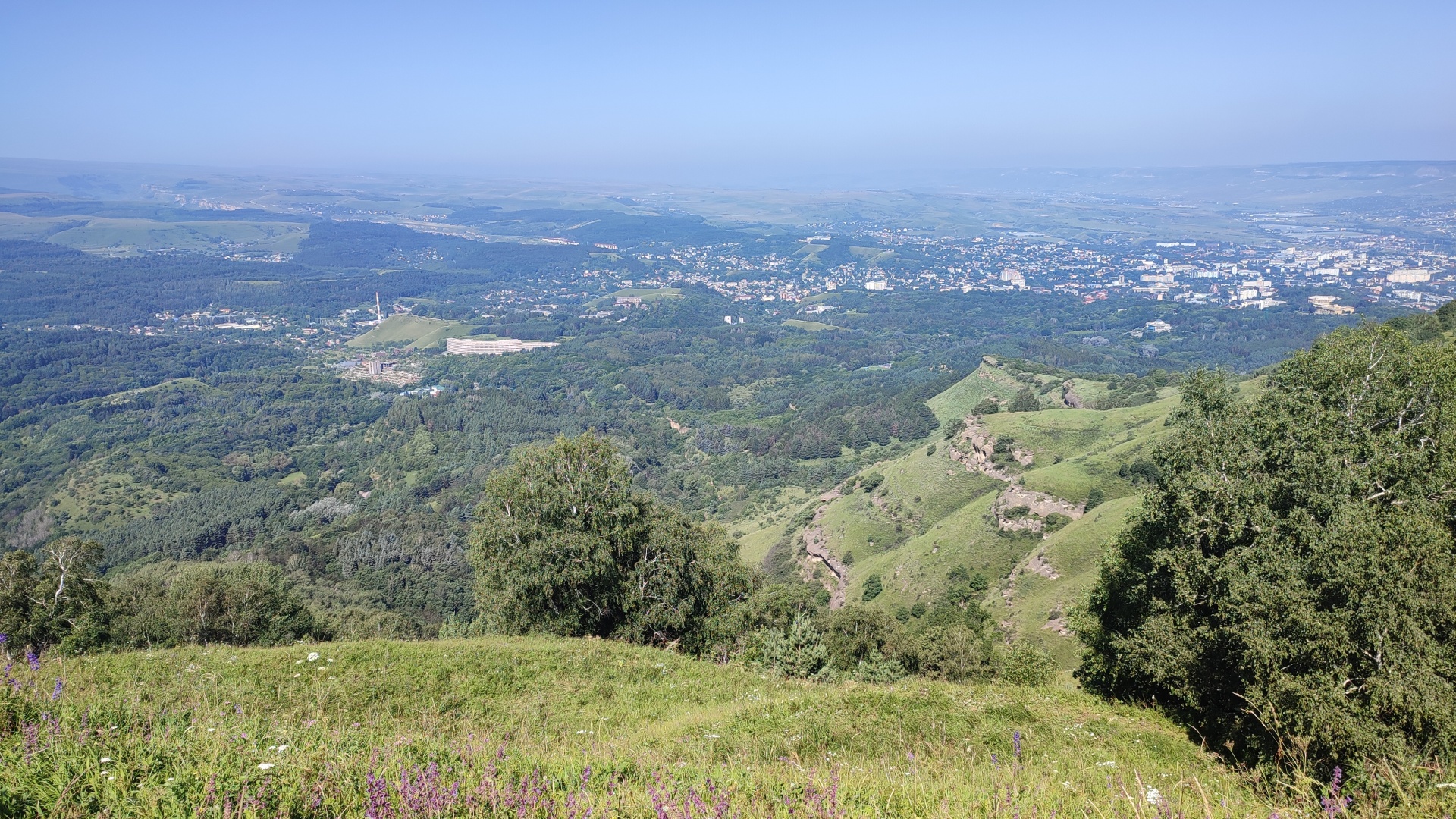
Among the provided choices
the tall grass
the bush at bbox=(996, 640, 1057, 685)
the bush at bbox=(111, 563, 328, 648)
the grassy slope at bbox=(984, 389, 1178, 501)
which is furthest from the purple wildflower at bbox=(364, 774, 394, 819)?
the grassy slope at bbox=(984, 389, 1178, 501)

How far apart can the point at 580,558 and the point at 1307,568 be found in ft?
46.8

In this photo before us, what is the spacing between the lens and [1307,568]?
10.2 metres

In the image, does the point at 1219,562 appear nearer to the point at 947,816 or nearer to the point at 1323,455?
the point at 1323,455

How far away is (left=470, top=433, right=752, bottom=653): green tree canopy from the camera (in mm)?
17594

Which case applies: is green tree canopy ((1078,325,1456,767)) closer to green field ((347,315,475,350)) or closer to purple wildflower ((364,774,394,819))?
purple wildflower ((364,774,394,819))

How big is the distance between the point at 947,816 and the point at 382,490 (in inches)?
4567

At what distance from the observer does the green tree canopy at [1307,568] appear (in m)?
8.64

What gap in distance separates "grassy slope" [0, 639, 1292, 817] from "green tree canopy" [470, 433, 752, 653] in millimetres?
3262

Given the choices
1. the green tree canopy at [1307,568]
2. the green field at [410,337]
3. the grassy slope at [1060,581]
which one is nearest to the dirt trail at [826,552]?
the grassy slope at [1060,581]

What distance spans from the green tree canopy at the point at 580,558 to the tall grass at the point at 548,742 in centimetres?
382

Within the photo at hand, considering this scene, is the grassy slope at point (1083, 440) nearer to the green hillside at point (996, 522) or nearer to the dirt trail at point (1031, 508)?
the green hillside at point (996, 522)

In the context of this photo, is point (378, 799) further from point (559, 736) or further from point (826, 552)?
point (826, 552)

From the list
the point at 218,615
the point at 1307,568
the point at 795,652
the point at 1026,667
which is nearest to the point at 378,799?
the point at 1307,568

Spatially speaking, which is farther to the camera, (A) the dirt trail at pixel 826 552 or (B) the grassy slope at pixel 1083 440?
(A) the dirt trail at pixel 826 552
